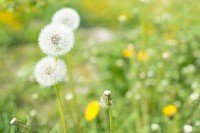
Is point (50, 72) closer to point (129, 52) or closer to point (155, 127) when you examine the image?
point (155, 127)

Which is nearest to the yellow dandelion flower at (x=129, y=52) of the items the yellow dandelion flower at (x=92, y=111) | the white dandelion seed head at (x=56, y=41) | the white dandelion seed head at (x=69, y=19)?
the yellow dandelion flower at (x=92, y=111)

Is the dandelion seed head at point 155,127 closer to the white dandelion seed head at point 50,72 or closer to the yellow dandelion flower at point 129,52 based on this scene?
the yellow dandelion flower at point 129,52

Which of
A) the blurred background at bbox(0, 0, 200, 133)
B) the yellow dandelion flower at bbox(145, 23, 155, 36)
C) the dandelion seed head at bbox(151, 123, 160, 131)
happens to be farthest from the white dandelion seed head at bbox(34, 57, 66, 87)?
the yellow dandelion flower at bbox(145, 23, 155, 36)

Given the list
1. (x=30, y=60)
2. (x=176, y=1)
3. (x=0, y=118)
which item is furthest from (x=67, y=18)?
(x=176, y=1)

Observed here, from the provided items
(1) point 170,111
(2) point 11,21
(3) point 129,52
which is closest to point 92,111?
(1) point 170,111

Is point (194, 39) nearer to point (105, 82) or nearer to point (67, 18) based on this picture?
point (105, 82)

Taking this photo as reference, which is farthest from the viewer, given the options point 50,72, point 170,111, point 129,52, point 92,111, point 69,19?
point 129,52

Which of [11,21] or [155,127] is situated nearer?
[155,127]
